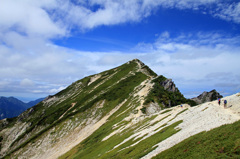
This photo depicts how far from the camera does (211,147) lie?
21.9 m

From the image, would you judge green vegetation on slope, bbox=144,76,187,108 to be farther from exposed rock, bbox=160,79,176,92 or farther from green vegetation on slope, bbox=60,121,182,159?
green vegetation on slope, bbox=60,121,182,159

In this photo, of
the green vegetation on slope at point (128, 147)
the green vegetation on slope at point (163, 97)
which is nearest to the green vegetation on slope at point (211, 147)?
the green vegetation on slope at point (128, 147)

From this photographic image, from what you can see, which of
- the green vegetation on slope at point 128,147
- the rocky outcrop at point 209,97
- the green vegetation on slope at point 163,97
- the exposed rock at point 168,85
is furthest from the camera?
the rocky outcrop at point 209,97

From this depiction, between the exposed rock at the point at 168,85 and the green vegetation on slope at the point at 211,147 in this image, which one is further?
the exposed rock at the point at 168,85

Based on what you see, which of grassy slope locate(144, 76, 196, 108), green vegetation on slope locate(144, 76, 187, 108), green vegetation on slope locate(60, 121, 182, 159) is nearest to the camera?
green vegetation on slope locate(60, 121, 182, 159)

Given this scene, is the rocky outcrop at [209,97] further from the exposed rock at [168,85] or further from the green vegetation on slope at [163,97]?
the exposed rock at [168,85]

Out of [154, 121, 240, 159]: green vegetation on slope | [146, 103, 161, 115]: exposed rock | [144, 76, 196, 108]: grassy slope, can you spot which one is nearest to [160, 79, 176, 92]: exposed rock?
[144, 76, 196, 108]: grassy slope

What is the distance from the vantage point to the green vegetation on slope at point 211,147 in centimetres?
1944

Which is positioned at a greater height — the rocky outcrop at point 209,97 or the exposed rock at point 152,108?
the rocky outcrop at point 209,97

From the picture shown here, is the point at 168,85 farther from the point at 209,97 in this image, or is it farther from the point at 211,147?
the point at 211,147

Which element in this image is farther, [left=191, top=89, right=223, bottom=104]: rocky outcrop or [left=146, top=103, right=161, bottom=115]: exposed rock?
[left=191, top=89, right=223, bottom=104]: rocky outcrop

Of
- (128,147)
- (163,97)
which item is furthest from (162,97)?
(128,147)

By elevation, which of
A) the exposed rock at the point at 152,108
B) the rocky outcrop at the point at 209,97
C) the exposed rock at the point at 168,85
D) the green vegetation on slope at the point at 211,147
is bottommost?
the green vegetation on slope at the point at 211,147

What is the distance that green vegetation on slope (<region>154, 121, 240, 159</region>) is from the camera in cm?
1944
